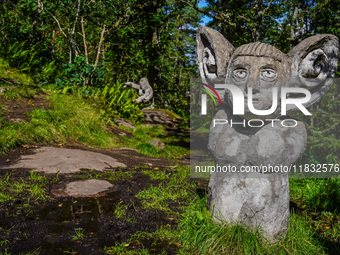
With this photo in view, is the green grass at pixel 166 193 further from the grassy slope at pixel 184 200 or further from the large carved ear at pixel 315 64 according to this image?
the large carved ear at pixel 315 64

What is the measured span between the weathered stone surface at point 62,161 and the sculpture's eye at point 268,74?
11.8ft

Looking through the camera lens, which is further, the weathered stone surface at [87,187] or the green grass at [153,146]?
the green grass at [153,146]

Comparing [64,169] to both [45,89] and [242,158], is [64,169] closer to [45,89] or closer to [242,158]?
[242,158]

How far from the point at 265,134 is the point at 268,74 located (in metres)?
0.61

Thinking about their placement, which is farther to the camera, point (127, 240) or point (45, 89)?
point (45, 89)

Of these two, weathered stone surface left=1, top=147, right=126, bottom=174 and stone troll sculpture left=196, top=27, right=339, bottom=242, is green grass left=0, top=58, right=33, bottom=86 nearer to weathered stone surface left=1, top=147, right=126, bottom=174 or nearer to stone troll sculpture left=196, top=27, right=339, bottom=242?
weathered stone surface left=1, top=147, right=126, bottom=174

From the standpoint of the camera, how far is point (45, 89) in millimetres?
10461

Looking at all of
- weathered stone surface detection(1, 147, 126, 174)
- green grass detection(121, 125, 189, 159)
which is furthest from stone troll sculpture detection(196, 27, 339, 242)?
green grass detection(121, 125, 189, 159)

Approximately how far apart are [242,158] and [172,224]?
→ 3.97ft

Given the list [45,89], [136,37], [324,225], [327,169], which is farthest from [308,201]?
[136,37]

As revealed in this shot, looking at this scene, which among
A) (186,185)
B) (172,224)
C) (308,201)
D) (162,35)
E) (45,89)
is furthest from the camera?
(162,35)

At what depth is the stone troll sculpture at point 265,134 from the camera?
3.21 meters

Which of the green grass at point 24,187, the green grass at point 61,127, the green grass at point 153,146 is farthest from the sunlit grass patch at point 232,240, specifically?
the green grass at point 153,146

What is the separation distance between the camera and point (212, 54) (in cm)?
370
